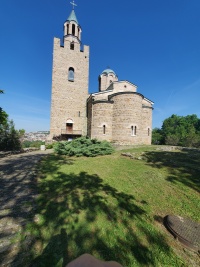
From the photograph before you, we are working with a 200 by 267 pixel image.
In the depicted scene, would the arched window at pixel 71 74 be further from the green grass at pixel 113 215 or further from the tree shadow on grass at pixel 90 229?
the tree shadow on grass at pixel 90 229

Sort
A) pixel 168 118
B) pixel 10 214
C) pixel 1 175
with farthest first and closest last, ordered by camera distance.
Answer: pixel 168 118
pixel 1 175
pixel 10 214

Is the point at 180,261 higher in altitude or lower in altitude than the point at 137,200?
lower

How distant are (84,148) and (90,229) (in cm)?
876

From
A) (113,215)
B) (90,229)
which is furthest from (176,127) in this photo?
(90,229)

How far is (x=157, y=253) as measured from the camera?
2.93 metres

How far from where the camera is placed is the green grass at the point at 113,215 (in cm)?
279

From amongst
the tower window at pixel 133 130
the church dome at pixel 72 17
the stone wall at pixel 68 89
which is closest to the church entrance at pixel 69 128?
the stone wall at pixel 68 89

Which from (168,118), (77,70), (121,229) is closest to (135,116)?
(77,70)

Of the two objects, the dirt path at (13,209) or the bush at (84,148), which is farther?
the bush at (84,148)

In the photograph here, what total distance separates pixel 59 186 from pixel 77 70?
2280 centimetres

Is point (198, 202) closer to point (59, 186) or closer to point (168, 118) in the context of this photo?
point (59, 186)

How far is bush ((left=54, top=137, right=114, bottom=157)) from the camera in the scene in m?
11.7

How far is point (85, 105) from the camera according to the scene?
2436 cm

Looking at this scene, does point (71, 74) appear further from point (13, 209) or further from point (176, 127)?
point (176, 127)
